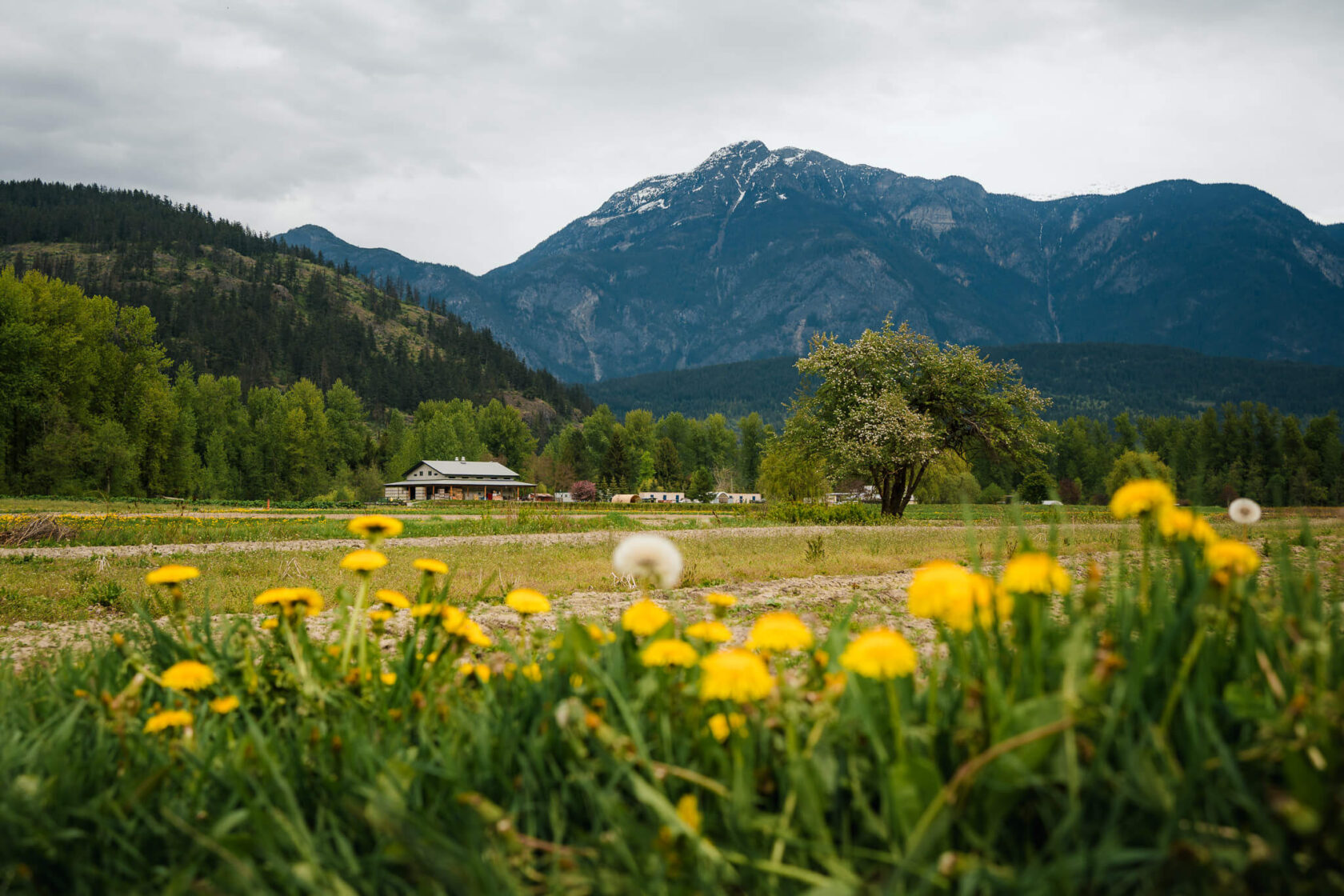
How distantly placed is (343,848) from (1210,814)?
5.65 feet

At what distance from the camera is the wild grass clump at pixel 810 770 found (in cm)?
127

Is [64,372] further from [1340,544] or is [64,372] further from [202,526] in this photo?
[1340,544]

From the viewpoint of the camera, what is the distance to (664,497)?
109250 mm

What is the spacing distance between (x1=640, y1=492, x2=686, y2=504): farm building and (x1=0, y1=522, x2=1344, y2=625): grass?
8231cm

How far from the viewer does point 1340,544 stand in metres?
14.5

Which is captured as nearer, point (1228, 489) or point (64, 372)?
point (1228, 489)

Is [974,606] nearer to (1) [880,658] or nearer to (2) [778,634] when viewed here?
(1) [880,658]

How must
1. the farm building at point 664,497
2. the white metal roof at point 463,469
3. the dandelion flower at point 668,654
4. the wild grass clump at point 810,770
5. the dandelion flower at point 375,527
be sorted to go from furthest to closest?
the white metal roof at point 463,469, the farm building at point 664,497, the dandelion flower at point 375,527, the dandelion flower at point 668,654, the wild grass clump at point 810,770

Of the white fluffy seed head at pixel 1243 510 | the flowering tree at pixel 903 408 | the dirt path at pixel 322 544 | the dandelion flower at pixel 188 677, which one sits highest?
the flowering tree at pixel 903 408

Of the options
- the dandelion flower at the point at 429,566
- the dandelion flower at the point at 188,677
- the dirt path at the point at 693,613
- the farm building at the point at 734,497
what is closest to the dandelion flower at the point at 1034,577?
the dandelion flower at the point at 429,566

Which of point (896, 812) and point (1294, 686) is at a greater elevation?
point (1294, 686)

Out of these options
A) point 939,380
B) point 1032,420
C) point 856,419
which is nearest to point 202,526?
point 856,419

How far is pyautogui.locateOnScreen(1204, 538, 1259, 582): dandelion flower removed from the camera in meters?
1.46

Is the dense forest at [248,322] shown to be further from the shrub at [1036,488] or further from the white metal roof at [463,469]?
the shrub at [1036,488]
